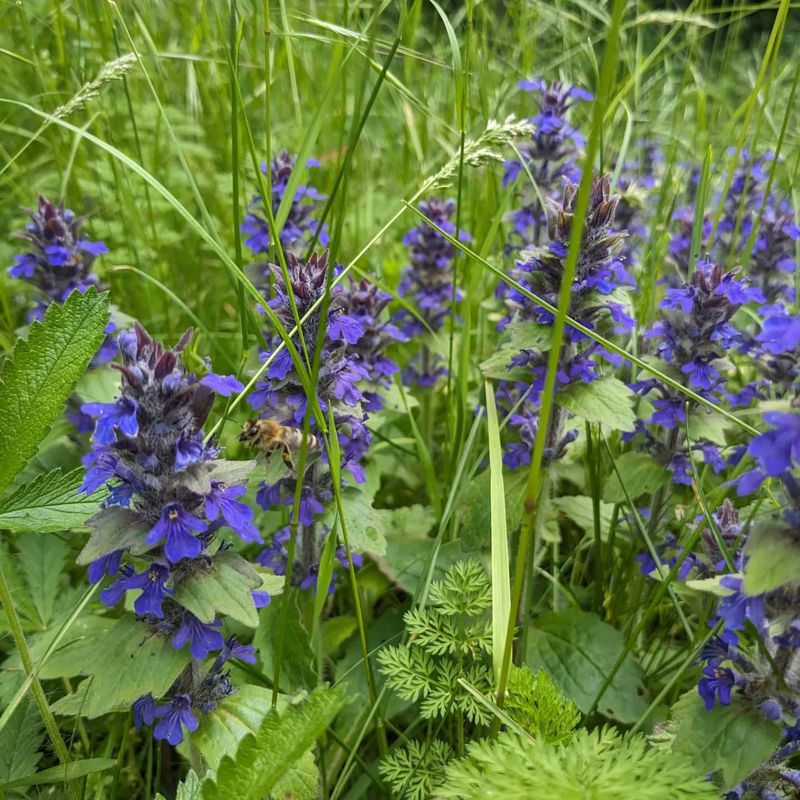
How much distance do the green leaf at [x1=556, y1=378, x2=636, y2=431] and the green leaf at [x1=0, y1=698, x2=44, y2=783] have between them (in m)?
1.55

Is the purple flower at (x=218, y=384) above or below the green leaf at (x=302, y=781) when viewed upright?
above

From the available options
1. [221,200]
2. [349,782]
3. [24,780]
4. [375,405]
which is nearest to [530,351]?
[375,405]

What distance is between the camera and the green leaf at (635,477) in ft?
7.63

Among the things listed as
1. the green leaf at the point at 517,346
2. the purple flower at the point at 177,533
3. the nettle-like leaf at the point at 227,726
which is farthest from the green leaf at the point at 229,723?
the green leaf at the point at 517,346

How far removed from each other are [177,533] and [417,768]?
712 mm

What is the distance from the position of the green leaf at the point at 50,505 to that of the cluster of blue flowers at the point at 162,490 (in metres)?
0.11

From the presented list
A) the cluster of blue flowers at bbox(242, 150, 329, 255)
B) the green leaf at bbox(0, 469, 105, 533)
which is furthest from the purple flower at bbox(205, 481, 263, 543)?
the cluster of blue flowers at bbox(242, 150, 329, 255)

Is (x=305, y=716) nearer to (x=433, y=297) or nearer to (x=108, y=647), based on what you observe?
(x=108, y=647)

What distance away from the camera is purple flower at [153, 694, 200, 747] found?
61.2 inches

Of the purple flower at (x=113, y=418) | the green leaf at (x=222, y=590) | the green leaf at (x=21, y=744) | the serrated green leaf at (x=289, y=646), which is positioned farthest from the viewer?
the serrated green leaf at (x=289, y=646)

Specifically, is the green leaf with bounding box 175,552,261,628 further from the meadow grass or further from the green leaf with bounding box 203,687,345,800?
the green leaf with bounding box 203,687,345,800

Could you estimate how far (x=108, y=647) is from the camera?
1.49 metres

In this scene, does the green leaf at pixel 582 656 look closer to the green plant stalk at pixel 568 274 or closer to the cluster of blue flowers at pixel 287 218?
the green plant stalk at pixel 568 274

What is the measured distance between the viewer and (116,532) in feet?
4.60
